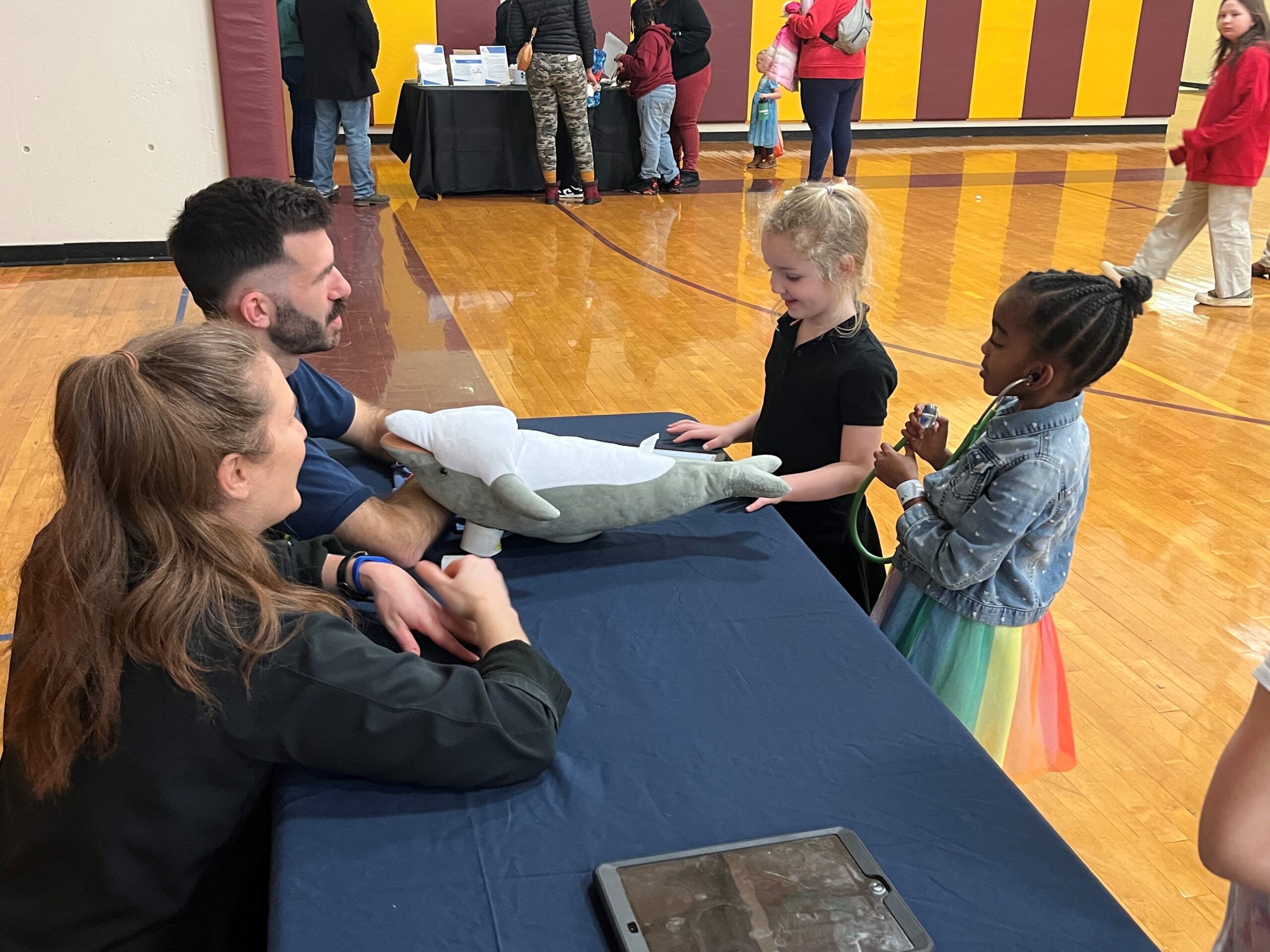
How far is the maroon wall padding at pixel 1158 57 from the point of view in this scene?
1103 centimetres

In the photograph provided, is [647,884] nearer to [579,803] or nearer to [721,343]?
[579,803]

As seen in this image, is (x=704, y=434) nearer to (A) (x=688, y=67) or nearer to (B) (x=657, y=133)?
(B) (x=657, y=133)

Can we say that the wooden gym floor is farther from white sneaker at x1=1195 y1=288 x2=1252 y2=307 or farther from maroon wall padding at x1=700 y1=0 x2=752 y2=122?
maroon wall padding at x1=700 y1=0 x2=752 y2=122

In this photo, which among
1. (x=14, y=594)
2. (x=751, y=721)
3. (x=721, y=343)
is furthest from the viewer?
(x=721, y=343)

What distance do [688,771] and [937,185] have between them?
8.15 metres

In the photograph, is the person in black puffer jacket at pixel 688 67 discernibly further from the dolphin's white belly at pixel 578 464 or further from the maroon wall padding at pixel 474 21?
the dolphin's white belly at pixel 578 464

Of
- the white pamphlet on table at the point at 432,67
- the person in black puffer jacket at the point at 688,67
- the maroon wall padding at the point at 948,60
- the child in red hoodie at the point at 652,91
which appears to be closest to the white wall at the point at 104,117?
the white pamphlet on table at the point at 432,67

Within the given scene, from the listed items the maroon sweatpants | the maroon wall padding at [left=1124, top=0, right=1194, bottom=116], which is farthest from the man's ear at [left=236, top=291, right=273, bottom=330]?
the maroon wall padding at [left=1124, top=0, right=1194, bottom=116]

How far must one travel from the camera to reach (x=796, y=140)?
10688mm

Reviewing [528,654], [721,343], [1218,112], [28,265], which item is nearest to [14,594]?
[528,654]

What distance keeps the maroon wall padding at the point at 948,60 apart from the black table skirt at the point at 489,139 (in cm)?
433

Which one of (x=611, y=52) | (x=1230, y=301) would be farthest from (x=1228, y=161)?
(x=611, y=52)

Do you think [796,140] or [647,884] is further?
[796,140]

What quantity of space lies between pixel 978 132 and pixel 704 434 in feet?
34.3
